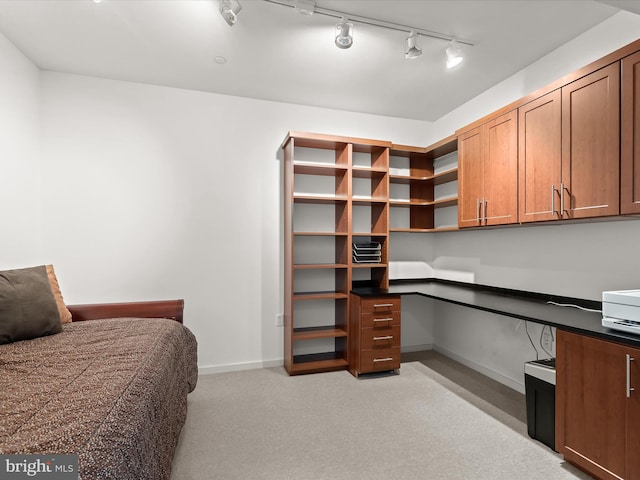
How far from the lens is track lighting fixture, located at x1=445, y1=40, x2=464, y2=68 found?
238cm

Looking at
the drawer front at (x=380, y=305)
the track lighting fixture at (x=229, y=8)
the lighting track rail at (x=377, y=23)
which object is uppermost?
the lighting track rail at (x=377, y=23)

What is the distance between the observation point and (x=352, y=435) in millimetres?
2148

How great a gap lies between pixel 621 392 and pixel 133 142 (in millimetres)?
3908

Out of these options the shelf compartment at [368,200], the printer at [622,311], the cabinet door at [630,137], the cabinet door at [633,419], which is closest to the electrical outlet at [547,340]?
the printer at [622,311]

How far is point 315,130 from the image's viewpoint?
361cm

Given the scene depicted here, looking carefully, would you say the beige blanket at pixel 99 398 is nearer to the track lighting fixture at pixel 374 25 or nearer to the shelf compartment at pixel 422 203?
the track lighting fixture at pixel 374 25

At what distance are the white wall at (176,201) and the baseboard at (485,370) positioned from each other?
6.30ft

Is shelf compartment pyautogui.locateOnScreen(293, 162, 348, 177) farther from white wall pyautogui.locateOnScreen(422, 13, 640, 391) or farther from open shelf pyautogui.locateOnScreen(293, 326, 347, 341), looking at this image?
open shelf pyautogui.locateOnScreen(293, 326, 347, 341)

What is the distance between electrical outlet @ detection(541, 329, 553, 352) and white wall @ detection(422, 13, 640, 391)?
57mm

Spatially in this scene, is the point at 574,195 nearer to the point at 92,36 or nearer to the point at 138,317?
the point at 138,317

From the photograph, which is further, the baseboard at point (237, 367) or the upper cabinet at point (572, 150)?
the baseboard at point (237, 367)

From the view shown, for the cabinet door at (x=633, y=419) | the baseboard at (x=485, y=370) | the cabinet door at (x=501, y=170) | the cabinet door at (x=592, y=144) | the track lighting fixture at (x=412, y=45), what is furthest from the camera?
the baseboard at (x=485, y=370)

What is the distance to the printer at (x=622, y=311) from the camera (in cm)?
157

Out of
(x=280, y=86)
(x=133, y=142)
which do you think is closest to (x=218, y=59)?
(x=280, y=86)
